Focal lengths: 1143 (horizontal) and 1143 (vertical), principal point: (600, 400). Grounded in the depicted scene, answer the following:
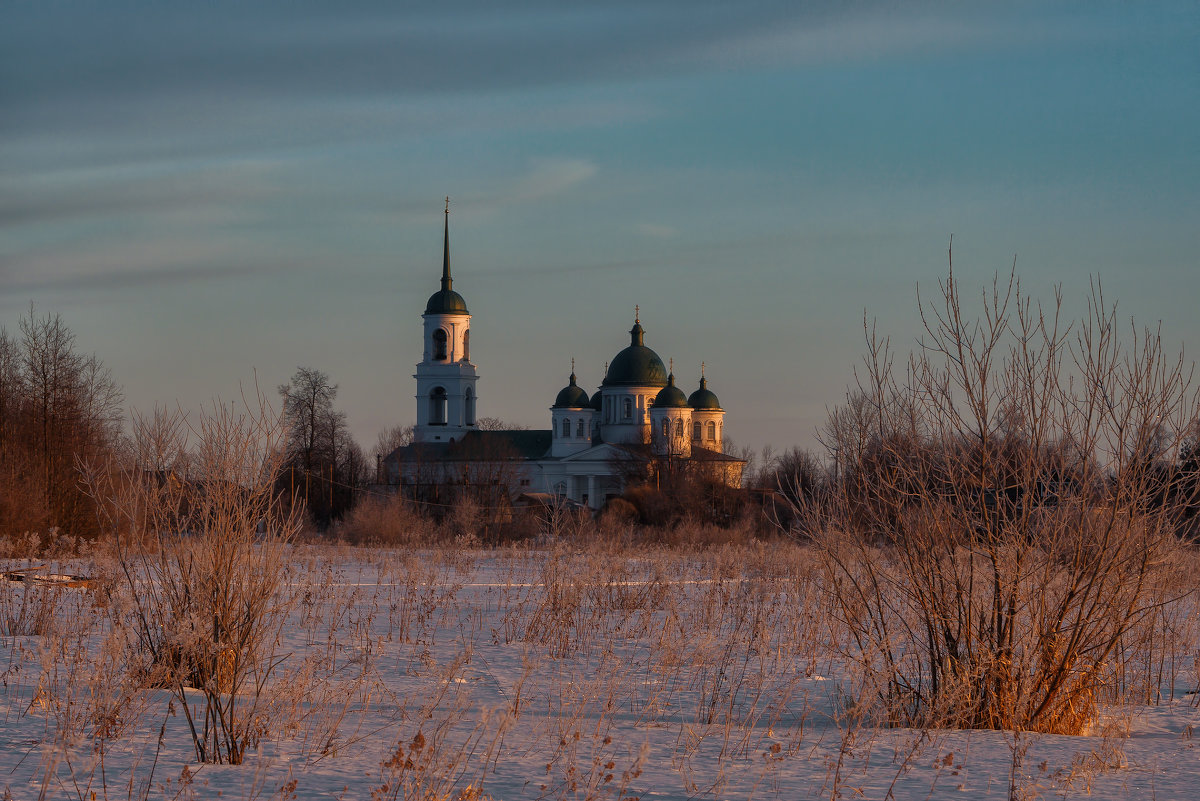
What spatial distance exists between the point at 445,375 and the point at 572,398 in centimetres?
1228

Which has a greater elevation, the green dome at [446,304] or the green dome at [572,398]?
the green dome at [446,304]

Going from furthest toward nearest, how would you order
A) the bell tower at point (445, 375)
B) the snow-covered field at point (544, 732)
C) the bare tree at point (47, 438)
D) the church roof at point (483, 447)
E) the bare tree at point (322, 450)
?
the bell tower at point (445, 375)
the church roof at point (483, 447)
the bare tree at point (322, 450)
the bare tree at point (47, 438)
the snow-covered field at point (544, 732)

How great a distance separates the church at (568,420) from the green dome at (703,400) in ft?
0.28

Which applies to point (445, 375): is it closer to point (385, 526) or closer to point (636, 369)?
point (636, 369)

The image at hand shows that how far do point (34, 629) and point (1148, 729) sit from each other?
382 inches

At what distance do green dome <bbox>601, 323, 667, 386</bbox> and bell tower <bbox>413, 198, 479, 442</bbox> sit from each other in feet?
42.5

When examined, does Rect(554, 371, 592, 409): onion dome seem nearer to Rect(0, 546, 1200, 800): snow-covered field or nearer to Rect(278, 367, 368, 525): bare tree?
Rect(278, 367, 368, 525): bare tree

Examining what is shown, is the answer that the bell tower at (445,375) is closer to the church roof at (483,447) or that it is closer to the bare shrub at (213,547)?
the church roof at (483,447)

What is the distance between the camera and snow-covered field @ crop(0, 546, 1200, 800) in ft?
18.8

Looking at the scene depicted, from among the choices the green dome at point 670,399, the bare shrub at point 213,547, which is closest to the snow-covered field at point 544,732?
the bare shrub at point 213,547

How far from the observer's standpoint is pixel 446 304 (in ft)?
330

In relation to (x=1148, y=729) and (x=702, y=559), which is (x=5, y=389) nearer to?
(x=702, y=559)

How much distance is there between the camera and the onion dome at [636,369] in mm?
92312

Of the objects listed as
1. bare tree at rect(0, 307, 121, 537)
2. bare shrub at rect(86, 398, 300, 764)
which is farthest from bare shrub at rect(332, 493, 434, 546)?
bare shrub at rect(86, 398, 300, 764)
